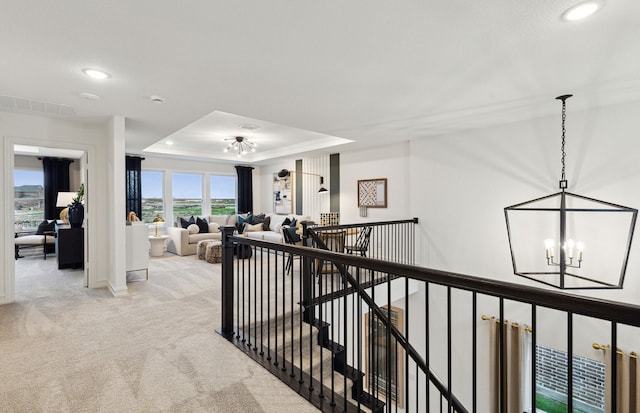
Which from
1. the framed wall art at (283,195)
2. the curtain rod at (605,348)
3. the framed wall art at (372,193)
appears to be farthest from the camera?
the framed wall art at (283,195)

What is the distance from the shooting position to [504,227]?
4.66m

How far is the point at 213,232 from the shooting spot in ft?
27.5

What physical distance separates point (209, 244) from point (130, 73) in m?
4.34

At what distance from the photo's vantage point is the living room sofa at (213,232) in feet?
24.4

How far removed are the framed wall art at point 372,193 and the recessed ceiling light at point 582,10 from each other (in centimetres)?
447

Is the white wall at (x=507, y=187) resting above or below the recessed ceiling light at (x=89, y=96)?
below

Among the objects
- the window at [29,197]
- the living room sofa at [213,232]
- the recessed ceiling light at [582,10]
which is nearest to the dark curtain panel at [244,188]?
the living room sofa at [213,232]

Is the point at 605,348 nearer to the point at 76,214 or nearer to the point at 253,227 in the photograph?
the point at 253,227

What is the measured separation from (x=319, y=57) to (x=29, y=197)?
30.4 feet

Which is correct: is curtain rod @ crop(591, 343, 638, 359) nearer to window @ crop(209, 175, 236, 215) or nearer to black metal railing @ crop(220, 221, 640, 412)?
black metal railing @ crop(220, 221, 640, 412)

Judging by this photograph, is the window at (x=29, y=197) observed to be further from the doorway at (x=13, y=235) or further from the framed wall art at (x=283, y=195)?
the framed wall art at (x=283, y=195)

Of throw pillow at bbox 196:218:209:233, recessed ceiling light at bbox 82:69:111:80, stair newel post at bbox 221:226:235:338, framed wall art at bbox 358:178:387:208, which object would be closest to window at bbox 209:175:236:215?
throw pillow at bbox 196:218:209:233

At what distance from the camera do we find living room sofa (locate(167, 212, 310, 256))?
743 cm

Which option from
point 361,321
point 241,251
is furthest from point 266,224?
point 361,321
